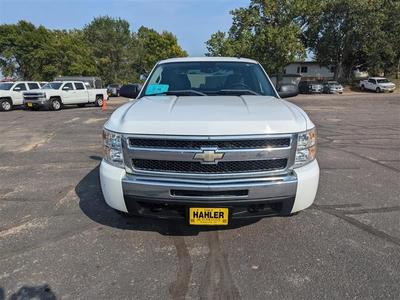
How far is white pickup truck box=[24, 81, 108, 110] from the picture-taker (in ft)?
70.9

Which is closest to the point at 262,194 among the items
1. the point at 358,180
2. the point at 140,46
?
the point at 358,180

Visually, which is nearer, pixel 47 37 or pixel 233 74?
pixel 233 74

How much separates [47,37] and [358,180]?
60694 mm

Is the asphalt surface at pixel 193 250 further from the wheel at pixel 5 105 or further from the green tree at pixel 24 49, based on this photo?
the green tree at pixel 24 49

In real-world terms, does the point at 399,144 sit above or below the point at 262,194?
below

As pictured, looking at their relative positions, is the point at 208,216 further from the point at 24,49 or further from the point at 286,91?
the point at 24,49

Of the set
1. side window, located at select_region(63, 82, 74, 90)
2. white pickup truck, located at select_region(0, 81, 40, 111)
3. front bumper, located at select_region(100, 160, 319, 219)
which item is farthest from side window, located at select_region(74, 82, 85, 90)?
front bumper, located at select_region(100, 160, 319, 219)

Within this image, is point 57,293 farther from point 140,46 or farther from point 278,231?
point 140,46

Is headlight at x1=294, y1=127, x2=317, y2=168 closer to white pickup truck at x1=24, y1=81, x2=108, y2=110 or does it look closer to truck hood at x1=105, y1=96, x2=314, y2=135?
truck hood at x1=105, y1=96, x2=314, y2=135

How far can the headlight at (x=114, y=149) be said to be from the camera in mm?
3482

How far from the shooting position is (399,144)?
962cm

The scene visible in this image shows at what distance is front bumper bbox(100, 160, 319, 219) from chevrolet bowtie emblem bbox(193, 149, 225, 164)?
188 millimetres

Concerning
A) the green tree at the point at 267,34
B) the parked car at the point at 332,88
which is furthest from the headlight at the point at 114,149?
the parked car at the point at 332,88

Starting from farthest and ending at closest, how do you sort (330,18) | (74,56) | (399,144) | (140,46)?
(140,46), (74,56), (330,18), (399,144)
